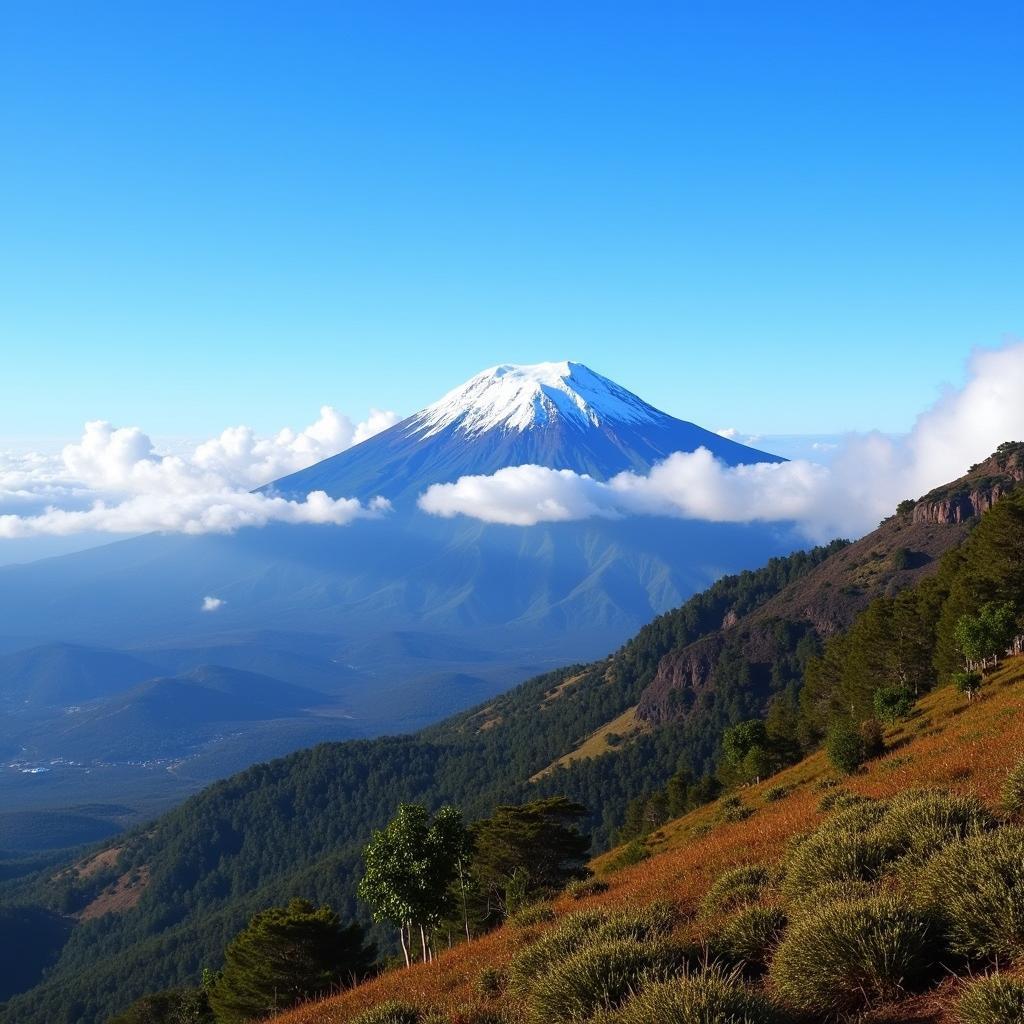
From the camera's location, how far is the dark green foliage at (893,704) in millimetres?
40844

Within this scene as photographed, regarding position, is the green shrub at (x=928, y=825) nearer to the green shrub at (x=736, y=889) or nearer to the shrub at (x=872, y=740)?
the green shrub at (x=736, y=889)

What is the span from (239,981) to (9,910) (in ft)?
580

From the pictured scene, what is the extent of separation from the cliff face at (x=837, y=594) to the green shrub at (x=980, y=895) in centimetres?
14902

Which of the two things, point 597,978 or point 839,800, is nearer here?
point 597,978

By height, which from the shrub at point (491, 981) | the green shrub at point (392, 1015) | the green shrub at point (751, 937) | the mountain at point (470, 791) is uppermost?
the green shrub at point (751, 937)

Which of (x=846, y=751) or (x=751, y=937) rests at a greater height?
(x=751, y=937)

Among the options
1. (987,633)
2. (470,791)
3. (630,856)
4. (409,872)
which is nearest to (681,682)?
(470,791)

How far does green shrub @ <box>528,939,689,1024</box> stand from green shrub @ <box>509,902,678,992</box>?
850 mm

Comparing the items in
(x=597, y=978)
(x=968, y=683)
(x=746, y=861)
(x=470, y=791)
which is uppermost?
(x=597, y=978)

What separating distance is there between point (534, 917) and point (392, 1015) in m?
7.09

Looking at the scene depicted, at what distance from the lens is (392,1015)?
1124 cm

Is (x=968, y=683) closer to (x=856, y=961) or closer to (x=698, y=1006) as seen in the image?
(x=856, y=961)

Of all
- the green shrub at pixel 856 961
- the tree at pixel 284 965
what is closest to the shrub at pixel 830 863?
the green shrub at pixel 856 961

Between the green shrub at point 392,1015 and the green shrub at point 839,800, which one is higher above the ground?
the green shrub at point 392,1015
